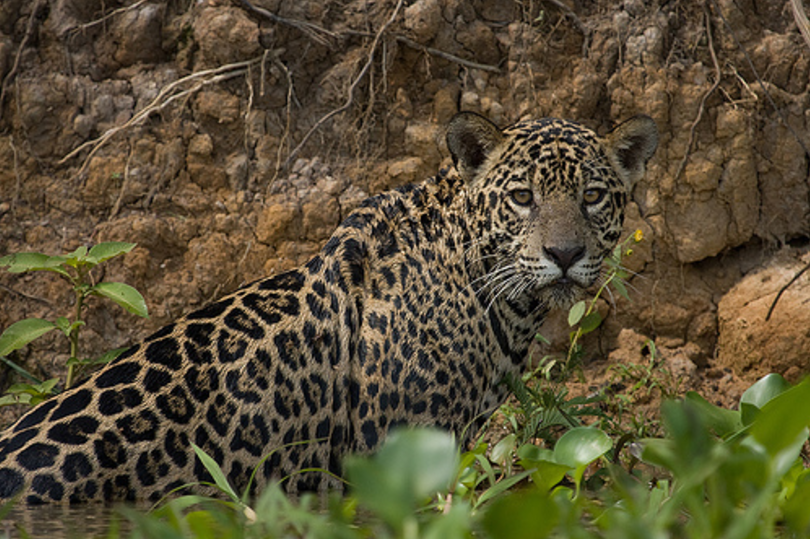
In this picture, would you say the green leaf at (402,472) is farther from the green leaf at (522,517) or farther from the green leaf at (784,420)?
the green leaf at (784,420)

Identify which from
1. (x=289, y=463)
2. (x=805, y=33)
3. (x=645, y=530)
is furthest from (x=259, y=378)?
(x=805, y=33)

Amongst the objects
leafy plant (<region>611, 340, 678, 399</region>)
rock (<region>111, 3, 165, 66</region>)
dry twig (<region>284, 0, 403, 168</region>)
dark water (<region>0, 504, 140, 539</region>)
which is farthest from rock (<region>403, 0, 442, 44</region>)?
dark water (<region>0, 504, 140, 539</region>)

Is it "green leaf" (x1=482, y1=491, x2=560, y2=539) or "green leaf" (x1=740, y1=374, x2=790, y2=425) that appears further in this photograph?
"green leaf" (x1=740, y1=374, x2=790, y2=425)

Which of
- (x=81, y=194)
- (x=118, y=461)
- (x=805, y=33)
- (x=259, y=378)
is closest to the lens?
(x=118, y=461)

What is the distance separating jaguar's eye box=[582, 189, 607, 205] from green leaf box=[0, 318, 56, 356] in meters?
3.42

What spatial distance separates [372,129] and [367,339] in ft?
11.6

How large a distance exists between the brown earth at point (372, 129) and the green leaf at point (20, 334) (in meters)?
1.92

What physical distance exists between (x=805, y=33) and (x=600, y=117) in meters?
3.21

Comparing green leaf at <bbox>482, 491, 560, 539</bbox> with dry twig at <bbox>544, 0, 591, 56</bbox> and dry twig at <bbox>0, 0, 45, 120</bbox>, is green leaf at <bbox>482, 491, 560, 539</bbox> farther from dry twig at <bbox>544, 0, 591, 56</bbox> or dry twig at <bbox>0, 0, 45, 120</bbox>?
dry twig at <bbox>0, 0, 45, 120</bbox>

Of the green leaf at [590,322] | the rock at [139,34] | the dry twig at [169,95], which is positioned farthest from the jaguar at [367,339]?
the rock at [139,34]

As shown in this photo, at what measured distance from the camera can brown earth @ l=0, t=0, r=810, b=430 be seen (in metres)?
7.96

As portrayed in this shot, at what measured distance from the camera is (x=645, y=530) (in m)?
2.10

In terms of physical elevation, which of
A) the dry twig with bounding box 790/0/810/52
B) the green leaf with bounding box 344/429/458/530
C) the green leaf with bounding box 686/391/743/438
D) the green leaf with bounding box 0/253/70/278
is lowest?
the green leaf with bounding box 686/391/743/438

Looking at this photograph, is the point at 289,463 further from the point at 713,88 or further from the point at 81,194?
the point at 713,88
